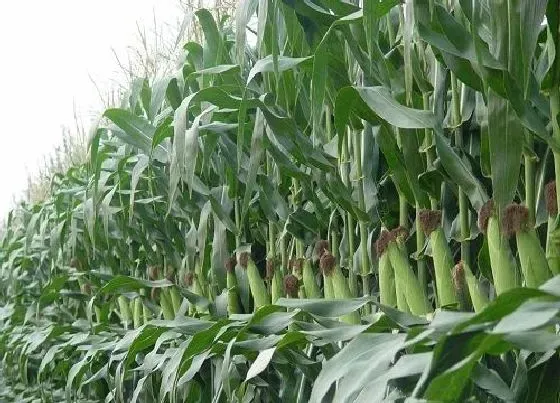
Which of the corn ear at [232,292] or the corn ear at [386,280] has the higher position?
the corn ear at [386,280]

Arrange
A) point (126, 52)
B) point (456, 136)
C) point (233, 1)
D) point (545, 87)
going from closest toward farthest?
1. point (545, 87)
2. point (456, 136)
3. point (233, 1)
4. point (126, 52)

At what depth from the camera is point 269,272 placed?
171 cm

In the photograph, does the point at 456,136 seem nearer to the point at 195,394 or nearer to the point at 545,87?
the point at 545,87

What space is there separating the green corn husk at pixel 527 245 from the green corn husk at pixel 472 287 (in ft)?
0.34

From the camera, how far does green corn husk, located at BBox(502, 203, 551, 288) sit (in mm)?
914

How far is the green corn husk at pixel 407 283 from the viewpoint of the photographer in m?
1.15

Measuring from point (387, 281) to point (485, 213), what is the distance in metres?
0.26

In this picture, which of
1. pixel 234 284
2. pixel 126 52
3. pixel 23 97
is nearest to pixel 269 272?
pixel 234 284

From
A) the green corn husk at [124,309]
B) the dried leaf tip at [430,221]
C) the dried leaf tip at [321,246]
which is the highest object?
the dried leaf tip at [430,221]

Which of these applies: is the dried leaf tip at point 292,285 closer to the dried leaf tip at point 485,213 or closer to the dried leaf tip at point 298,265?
the dried leaf tip at point 298,265

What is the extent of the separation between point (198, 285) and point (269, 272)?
41cm

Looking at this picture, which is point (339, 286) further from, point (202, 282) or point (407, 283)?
point (202, 282)

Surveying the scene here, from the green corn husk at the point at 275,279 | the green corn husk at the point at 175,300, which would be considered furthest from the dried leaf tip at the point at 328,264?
the green corn husk at the point at 175,300

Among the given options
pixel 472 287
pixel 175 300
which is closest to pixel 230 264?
pixel 175 300
